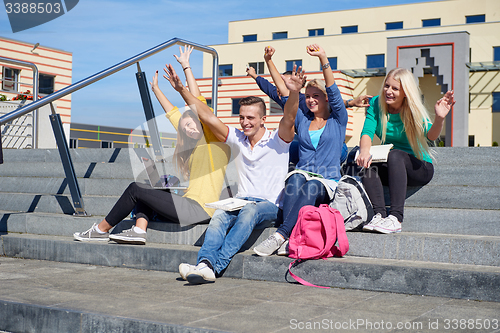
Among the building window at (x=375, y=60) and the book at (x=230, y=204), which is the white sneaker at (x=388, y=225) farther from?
the building window at (x=375, y=60)

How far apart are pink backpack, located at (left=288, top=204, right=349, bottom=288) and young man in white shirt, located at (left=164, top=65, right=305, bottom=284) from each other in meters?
0.43

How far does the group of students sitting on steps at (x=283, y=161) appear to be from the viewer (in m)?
3.96

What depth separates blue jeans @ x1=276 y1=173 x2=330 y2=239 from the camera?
3846mm

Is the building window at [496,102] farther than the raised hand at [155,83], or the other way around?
the building window at [496,102]

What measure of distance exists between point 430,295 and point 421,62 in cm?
2025

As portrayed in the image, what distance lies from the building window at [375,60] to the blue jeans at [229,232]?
88.3ft

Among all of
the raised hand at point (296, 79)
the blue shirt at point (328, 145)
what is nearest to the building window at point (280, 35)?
the blue shirt at point (328, 145)

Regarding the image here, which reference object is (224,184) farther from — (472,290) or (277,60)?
(277,60)

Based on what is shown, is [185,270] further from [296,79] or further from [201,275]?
[296,79]

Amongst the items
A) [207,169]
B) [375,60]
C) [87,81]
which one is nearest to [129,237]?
[207,169]

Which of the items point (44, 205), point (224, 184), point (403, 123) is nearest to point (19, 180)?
point (44, 205)

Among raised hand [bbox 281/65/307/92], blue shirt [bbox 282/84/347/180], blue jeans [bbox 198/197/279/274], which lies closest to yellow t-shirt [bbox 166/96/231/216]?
blue jeans [bbox 198/197/279/274]

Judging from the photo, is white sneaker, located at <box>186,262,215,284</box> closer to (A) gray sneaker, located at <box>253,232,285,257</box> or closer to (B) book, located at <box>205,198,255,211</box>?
(A) gray sneaker, located at <box>253,232,285,257</box>

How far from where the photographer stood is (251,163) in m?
4.28
